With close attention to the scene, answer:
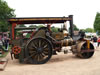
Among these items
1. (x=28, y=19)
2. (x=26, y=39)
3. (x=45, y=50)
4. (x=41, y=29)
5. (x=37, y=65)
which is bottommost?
(x=37, y=65)

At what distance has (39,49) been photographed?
8.00 meters

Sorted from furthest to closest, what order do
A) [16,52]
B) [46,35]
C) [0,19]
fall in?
[0,19]
[46,35]
[16,52]

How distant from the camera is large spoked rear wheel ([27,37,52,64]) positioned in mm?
7902

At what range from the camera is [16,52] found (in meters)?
7.65

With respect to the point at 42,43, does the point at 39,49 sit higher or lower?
lower

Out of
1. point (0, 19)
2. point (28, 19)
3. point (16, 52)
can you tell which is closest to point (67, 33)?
point (28, 19)

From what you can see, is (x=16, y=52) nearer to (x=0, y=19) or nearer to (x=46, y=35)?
(x=46, y=35)

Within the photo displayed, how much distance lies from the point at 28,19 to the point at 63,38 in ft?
7.25

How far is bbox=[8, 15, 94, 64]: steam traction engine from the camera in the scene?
25.8 feet

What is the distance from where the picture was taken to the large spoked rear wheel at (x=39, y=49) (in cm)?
790

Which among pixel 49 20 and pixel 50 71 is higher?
pixel 49 20

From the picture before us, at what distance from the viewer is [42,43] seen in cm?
809

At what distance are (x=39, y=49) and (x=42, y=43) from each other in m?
0.34

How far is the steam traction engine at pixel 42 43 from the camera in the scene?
785 cm
